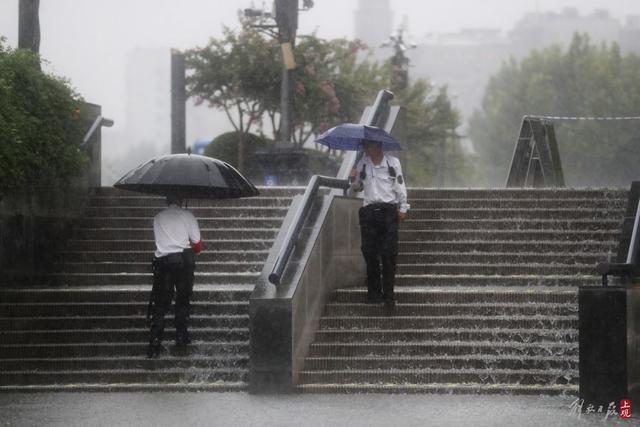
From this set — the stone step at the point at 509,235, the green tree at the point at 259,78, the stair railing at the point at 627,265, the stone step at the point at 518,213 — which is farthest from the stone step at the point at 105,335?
the green tree at the point at 259,78

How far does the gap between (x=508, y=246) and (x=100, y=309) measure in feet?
16.3

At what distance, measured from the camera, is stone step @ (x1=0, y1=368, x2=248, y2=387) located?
13.6 meters

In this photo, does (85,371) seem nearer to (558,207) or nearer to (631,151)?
(558,207)

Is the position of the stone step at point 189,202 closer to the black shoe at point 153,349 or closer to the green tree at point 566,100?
the black shoe at point 153,349

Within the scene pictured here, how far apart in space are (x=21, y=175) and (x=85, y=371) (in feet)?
8.75

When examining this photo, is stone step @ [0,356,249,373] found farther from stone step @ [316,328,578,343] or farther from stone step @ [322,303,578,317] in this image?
stone step @ [322,303,578,317]

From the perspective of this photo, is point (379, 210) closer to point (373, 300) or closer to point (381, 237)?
point (381, 237)

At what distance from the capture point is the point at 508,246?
1705cm

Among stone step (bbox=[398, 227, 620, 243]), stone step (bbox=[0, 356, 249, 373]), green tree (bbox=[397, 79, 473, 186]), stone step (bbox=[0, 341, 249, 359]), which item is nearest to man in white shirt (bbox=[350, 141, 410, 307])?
stone step (bbox=[0, 341, 249, 359])

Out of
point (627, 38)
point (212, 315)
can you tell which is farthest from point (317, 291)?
point (627, 38)

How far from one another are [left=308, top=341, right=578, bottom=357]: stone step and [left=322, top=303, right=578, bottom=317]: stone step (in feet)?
2.09

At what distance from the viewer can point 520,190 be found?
60.5ft

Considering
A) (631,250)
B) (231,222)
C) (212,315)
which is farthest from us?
(231,222)

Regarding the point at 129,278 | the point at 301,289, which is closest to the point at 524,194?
the point at 129,278
